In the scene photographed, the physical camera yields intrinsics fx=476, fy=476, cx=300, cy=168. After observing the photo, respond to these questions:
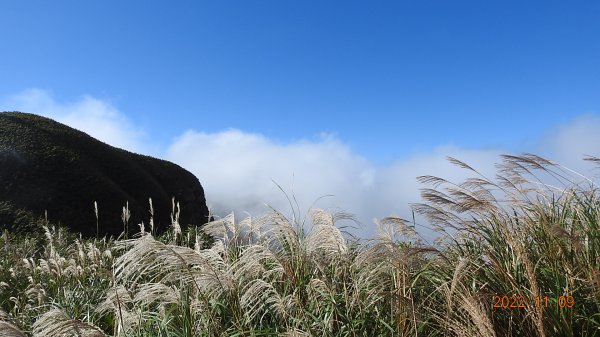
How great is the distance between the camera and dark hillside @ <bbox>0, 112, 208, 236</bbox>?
85.0ft

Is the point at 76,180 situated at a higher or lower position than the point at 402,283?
higher

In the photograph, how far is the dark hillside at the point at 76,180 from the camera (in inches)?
1021

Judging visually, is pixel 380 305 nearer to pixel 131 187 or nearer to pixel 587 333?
pixel 587 333

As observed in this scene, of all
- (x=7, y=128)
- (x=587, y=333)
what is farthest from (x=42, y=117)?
(x=587, y=333)

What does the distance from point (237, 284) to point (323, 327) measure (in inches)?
36.9

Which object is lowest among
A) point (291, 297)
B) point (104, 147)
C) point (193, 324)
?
point (193, 324)

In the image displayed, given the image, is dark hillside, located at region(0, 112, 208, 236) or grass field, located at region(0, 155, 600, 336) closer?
grass field, located at region(0, 155, 600, 336)

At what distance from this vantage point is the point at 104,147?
35.6 meters

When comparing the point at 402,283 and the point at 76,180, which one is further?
the point at 76,180

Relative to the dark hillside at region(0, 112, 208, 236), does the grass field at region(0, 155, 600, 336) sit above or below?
below

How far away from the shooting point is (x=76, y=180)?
28.3 m

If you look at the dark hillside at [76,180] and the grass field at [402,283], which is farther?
the dark hillside at [76,180]

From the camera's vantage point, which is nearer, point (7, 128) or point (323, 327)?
point (323, 327)

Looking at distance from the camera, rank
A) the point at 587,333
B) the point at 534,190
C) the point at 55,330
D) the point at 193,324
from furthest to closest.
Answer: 1. the point at 534,190
2. the point at 193,324
3. the point at 587,333
4. the point at 55,330
